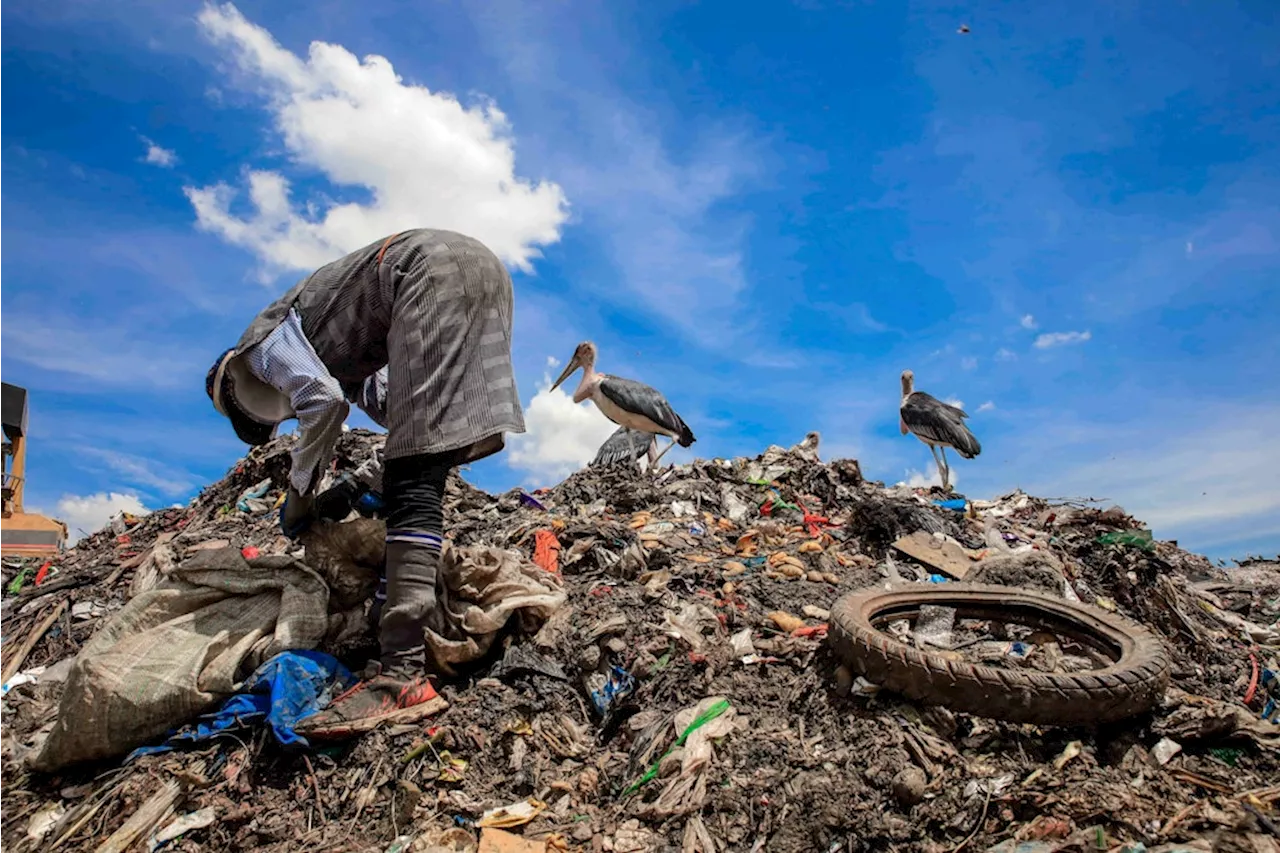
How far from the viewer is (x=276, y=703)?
274 centimetres

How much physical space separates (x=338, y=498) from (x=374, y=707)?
3.52 ft

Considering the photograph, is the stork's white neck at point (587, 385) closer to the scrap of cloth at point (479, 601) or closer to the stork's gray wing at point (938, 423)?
the stork's gray wing at point (938, 423)

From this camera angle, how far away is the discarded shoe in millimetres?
2654

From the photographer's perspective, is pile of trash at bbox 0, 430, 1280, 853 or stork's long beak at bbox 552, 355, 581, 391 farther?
stork's long beak at bbox 552, 355, 581, 391

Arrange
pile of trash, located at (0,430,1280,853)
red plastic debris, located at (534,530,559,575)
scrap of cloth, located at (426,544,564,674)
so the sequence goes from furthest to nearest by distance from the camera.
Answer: red plastic debris, located at (534,530,559,575) < scrap of cloth, located at (426,544,564,674) < pile of trash, located at (0,430,1280,853)

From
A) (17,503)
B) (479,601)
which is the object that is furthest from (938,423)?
(17,503)

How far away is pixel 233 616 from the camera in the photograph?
319 cm

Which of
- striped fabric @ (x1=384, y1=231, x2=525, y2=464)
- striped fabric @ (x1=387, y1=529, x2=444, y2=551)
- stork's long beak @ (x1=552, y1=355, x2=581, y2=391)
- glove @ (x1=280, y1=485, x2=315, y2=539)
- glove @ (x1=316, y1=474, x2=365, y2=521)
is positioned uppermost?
stork's long beak @ (x1=552, y1=355, x2=581, y2=391)

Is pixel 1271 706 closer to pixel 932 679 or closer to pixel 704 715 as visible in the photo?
pixel 932 679

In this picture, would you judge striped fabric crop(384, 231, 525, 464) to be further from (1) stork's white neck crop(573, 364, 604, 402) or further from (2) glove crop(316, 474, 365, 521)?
(1) stork's white neck crop(573, 364, 604, 402)

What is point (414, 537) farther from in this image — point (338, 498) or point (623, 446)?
point (623, 446)

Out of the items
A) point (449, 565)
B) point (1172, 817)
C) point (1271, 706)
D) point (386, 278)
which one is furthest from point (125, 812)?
point (1271, 706)

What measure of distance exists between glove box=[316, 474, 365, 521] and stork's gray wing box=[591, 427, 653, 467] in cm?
720

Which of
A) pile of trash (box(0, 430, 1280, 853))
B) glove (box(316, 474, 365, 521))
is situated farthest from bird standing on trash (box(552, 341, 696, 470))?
glove (box(316, 474, 365, 521))
